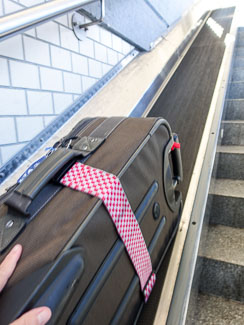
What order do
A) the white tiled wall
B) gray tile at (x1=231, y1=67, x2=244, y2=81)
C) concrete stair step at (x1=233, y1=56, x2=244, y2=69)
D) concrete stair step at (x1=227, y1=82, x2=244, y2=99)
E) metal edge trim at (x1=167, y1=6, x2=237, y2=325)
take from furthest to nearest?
concrete stair step at (x1=233, y1=56, x2=244, y2=69) < gray tile at (x1=231, y1=67, x2=244, y2=81) < concrete stair step at (x1=227, y1=82, x2=244, y2=99) < the white tiled wall < metal edge trim at (x1=167, y1=6, x2=237, y2=325)

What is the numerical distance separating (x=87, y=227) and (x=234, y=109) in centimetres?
147

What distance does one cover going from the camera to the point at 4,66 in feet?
3.45

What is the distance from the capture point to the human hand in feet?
1.07

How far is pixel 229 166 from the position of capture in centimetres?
118

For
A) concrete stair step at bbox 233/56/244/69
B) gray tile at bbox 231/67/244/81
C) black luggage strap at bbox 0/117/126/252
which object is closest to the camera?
black luggage strap at bbox 0/117/126/252

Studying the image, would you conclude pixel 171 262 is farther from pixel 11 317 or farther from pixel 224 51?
pixel 224 51

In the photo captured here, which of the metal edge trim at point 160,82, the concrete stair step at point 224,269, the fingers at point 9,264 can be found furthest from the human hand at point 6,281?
the metal edge trim at point 160,82

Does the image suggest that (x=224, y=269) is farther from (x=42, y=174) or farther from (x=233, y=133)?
(x=233, y=133)

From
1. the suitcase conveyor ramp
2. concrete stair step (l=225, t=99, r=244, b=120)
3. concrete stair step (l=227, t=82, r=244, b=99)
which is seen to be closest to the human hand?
the suitcase conveyor ramp

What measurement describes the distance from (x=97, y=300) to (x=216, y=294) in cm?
54

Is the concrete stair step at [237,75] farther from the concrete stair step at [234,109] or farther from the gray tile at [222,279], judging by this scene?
the gray tile at [222,279]

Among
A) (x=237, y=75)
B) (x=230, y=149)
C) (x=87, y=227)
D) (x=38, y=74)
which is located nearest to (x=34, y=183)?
(x=87, y=227)

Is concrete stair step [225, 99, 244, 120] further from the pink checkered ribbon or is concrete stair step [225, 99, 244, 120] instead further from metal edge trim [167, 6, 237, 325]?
the pink checkered ribbon

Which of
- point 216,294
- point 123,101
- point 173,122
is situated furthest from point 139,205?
point 123,101
